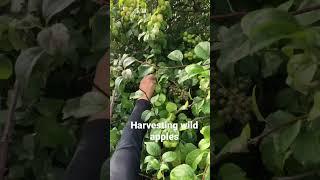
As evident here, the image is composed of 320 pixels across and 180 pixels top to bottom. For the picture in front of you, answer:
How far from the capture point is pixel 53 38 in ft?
2.40

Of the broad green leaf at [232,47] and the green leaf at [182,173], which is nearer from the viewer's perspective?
the broad green leaf at [232,47]

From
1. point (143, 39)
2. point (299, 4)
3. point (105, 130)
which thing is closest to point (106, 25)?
point (143, 39)

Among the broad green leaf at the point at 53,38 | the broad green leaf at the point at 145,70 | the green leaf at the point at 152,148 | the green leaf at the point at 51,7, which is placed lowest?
the green leaf at the point at 152,148

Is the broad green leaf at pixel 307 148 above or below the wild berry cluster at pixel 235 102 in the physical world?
below

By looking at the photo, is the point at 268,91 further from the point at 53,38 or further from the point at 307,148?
the point at 53,38

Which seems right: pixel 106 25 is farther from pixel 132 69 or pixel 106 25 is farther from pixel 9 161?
pixel 9 161

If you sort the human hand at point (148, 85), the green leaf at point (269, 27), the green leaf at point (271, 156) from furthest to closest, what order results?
1. the human hand at point (148, 85)
2. the green leaf at point (271, 156)
3. the green leaf at point (269, 27)

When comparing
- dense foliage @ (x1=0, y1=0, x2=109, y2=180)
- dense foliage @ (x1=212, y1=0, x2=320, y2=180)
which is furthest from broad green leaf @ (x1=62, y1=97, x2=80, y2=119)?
dense foliage @ (x1=212, y1=0, x2=320, y2=180)

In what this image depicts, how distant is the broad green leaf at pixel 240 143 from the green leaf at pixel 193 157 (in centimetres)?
5

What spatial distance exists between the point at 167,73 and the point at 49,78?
20cm

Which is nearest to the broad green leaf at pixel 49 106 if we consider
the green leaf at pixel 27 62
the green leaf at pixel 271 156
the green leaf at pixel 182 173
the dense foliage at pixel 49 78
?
the dense foliage at pixel 49 78

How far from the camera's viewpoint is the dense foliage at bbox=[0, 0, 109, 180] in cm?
77

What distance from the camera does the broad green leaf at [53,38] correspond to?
73 cm

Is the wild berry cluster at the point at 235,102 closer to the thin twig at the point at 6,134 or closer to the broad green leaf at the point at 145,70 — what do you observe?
the broad green leaf at the point at 145,70
